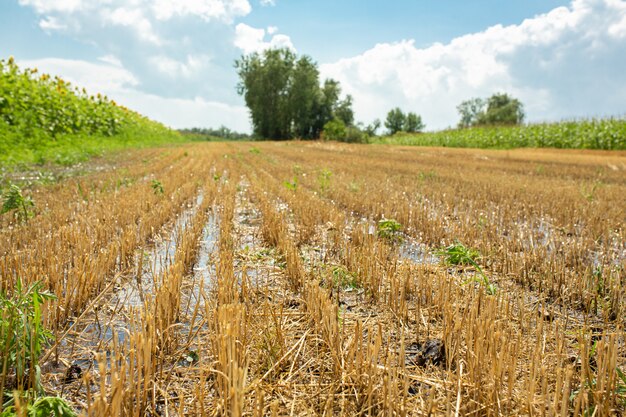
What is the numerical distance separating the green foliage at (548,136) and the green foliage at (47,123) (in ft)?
81.9

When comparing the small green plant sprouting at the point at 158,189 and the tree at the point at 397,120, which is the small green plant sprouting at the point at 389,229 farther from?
the tree at the point at 397,120

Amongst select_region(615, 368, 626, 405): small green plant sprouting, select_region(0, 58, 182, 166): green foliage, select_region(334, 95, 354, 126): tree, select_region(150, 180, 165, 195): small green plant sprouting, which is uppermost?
select_region(334, 95, 354, 126): tree

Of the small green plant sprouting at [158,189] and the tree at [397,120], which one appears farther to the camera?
the tree at [397,120]

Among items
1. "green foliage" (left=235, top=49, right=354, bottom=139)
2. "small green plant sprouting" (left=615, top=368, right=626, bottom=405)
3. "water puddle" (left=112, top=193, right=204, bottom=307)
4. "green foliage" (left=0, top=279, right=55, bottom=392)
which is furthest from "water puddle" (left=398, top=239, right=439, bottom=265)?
"green foliage" (left=235, top=49, right=354, bottom=139)

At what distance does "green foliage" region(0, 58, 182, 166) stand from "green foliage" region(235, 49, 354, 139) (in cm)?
2763

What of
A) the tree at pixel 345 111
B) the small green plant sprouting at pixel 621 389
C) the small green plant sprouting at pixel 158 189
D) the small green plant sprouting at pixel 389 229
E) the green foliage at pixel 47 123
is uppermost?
the tree at pixel 345 111

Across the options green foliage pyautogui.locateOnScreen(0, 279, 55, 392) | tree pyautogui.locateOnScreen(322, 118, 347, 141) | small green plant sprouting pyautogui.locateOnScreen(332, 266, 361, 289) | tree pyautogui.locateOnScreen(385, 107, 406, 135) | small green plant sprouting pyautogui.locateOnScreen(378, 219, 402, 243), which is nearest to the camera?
green foliage pyautogui.locateOnScreen(0, 279, 55, 392)

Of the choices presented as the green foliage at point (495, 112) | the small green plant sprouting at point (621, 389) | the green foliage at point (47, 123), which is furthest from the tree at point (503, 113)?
the small green plant sprouting at point (621, 389)

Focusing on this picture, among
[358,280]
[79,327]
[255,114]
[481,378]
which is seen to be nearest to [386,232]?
[358,280]

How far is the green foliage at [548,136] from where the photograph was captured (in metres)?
22.5

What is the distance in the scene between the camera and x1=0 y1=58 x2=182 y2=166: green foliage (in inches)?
529

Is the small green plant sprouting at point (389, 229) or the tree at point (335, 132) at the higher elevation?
the tree at point (335, 132)

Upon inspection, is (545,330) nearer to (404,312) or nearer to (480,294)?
(480,294)

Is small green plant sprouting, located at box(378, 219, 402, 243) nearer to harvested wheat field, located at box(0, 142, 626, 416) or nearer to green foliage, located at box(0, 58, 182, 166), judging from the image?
harvested wheat field, located at box(0, 142, 626, 416)
